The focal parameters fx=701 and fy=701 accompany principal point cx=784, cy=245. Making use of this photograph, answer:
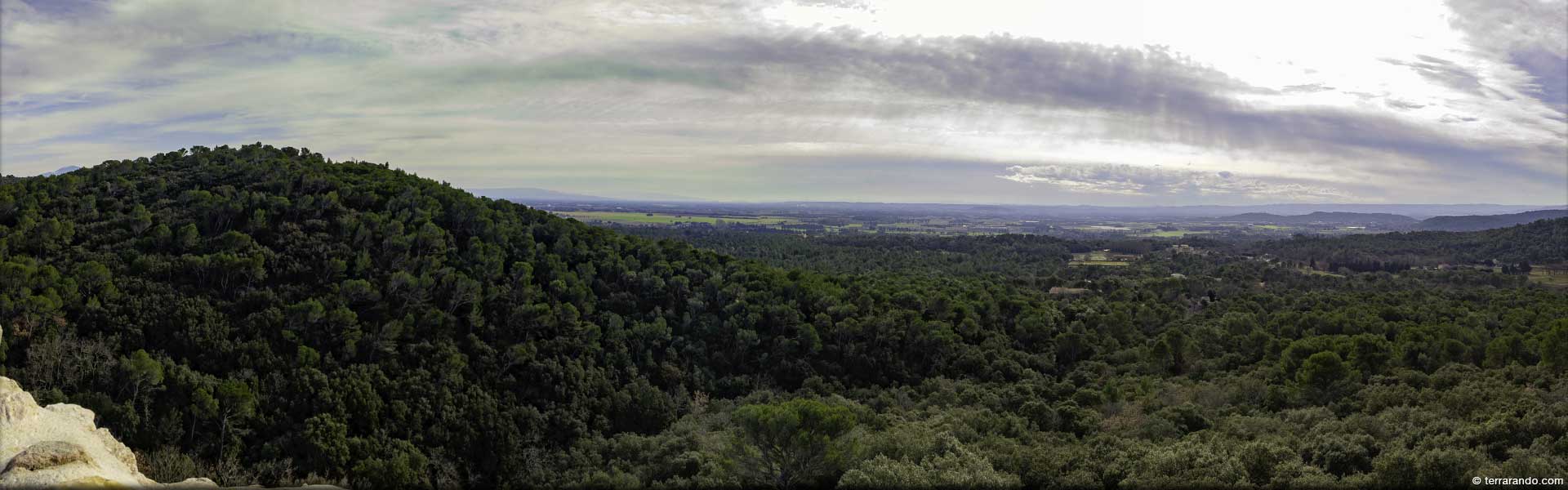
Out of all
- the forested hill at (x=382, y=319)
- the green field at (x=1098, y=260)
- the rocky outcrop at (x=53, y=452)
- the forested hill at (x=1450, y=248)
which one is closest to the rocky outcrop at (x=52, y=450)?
the rocky outcrop at (x=53, y=452)

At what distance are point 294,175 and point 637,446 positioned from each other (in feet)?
109

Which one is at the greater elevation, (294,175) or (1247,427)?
(294,175)

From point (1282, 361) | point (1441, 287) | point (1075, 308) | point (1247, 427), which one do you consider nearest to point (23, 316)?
point (1247, 427)

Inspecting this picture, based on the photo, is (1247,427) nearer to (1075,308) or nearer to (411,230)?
(1075,308)

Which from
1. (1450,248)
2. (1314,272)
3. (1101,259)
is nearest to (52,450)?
(1314,272)

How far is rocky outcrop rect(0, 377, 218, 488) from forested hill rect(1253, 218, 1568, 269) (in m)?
124

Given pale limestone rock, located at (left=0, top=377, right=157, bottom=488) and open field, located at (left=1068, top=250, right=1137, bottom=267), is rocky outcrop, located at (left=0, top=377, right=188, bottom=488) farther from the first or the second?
open field, located at (left=1068, top=250, right=1137, bottom=267)

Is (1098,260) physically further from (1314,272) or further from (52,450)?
(52,450)

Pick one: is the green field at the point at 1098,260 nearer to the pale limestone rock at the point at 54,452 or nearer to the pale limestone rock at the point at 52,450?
the pale limestone rock at the point at 54,452

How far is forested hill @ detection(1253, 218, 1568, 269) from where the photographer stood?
298 ft

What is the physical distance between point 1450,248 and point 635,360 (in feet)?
407

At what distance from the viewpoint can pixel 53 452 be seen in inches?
434

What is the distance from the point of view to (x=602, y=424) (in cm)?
3366

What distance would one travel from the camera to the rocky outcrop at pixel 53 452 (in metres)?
10.4
